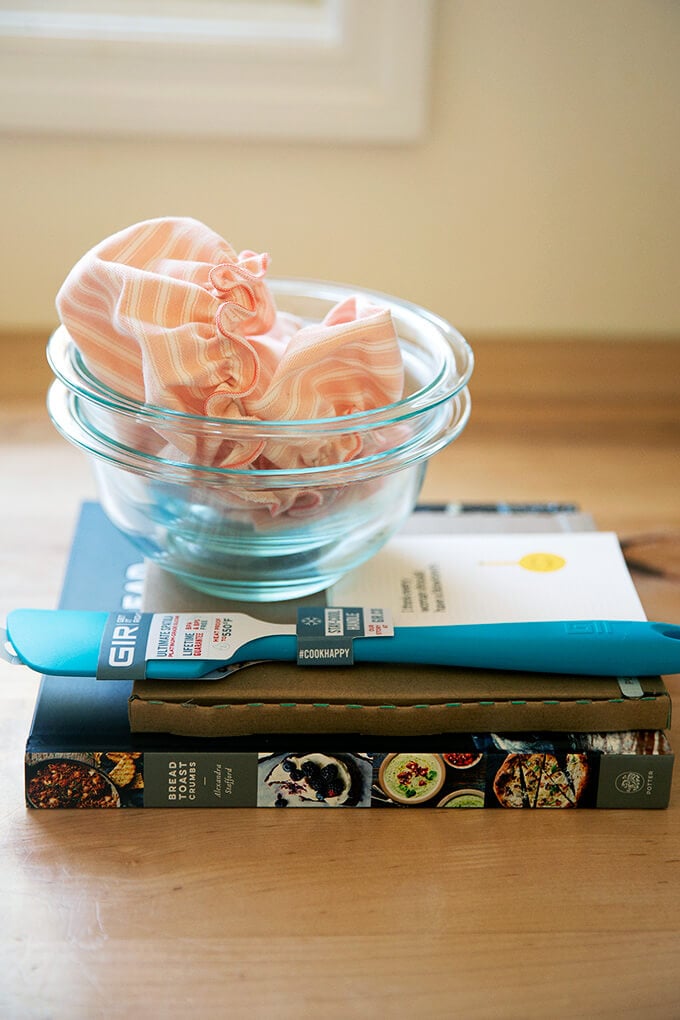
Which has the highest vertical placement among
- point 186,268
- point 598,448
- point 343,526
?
point 186,268

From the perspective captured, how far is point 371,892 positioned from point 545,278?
74cm

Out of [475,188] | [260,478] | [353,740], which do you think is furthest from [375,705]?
[475,188]

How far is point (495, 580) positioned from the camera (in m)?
0.63

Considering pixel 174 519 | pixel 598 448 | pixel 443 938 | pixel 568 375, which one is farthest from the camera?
pixel 568 375

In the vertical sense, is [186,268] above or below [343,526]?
above

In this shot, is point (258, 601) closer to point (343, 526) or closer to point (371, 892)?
point (343, 526)

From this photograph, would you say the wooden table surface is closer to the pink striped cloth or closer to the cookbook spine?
the cookbook spine

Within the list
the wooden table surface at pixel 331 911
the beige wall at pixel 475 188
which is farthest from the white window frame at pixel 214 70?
the wooden table surface at pixel 331 911

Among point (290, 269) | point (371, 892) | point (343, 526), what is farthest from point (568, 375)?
point (371, 892)

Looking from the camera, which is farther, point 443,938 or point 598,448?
point 598,448

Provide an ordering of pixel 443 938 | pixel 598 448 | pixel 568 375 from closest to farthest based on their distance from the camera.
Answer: pixel 443 938 → pixel 598 448 → pixel 568 375

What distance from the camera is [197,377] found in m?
0.53

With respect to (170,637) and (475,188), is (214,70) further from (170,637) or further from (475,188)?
(170,637)

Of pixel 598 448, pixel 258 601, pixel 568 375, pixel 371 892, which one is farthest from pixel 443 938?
pixel 568 375
